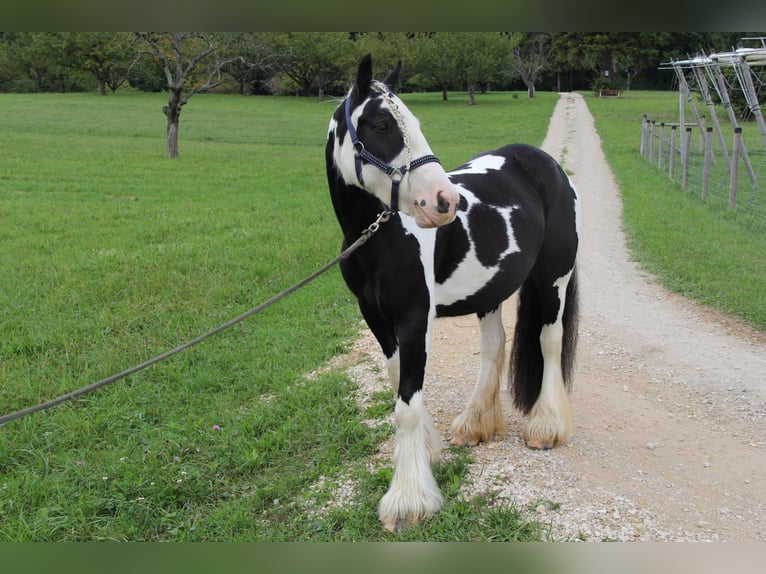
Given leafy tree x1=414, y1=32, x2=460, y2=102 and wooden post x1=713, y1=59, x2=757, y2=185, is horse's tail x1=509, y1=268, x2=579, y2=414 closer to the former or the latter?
wooden post x1=713, y1=59, x2=757, y2=185

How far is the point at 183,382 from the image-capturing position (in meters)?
5.38

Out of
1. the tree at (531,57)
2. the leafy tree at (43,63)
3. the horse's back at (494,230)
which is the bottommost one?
the horse's back at (494,230)

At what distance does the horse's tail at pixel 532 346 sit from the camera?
4.46 m

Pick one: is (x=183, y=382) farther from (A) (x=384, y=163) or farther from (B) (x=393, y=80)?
(B) (x=393, y=80)

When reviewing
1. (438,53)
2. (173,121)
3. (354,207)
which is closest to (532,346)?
(354,207)

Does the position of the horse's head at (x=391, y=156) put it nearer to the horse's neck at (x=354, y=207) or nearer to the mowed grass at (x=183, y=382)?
the horse's neck at (x=354, y=207)

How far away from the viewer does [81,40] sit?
48219 mm

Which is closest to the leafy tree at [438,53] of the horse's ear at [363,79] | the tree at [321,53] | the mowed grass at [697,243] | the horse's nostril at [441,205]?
the tree at [321,53]

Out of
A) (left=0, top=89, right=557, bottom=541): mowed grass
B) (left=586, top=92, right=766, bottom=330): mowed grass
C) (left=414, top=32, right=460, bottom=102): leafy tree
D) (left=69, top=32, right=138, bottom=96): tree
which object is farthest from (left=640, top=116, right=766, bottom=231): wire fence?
(left=69, top=32, right=138, bottom=96): tree

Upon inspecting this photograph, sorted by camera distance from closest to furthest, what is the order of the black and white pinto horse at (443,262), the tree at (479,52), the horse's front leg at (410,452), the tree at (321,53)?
the black and white pinto horse at (443,262)
the horse's front leg at (410,452)
the tree at (321,53)
the tree at (479,52)

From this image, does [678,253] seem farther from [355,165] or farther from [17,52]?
[17,52]

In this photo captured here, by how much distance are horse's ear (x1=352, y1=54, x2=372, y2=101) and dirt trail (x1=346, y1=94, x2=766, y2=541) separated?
2.35 metres

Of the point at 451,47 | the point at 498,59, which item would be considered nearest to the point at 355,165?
the point at 451,47

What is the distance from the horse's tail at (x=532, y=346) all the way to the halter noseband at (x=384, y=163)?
5.83 ft
